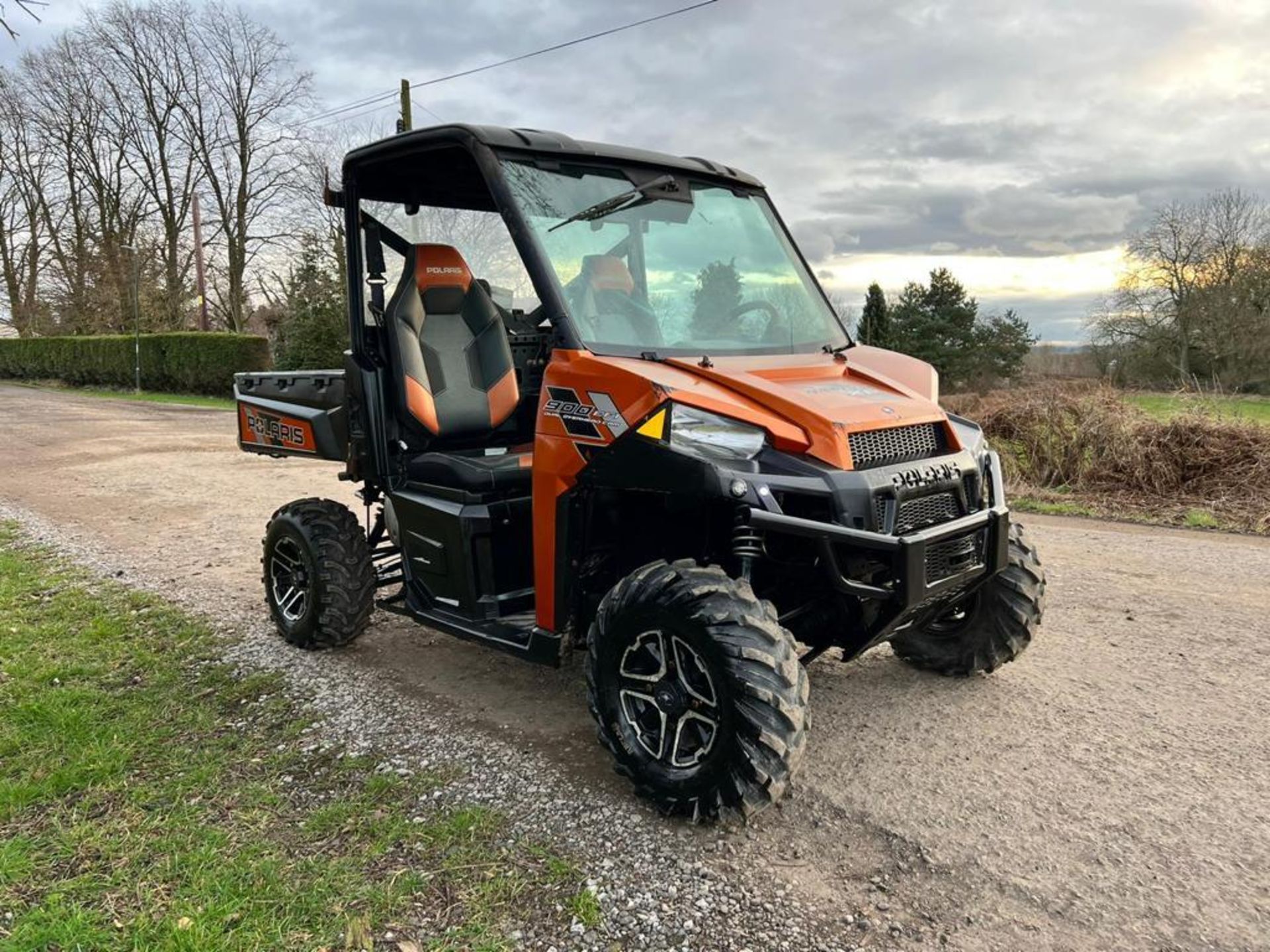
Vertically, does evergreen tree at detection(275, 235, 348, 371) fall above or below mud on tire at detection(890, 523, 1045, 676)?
above

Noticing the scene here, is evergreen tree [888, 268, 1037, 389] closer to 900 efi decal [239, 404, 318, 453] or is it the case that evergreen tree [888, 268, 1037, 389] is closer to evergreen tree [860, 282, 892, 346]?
evergreen tree [860, 282, 892, 346]

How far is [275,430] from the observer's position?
505cm

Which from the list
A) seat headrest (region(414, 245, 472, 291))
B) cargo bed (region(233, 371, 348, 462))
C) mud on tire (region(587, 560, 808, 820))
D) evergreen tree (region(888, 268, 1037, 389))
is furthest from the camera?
evergreen tree (region(888, 268, 1037, 389))

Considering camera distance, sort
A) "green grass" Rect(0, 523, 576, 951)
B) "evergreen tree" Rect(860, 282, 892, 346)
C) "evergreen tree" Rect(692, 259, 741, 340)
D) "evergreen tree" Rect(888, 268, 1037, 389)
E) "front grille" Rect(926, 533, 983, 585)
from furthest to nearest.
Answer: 1. "evergreen tree" Rect(888, 268, 1037, 389)
2. "evergreen tree" Rect(860, 282, 892, 346)
3. "evergreen tree" Rect(692, 259, 741, 340)
4. "front grille" Rect(926, 533, 983, 585)
5. "green grass" Rect(0, 523, 576, 951)

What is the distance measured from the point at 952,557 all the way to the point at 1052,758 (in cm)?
96

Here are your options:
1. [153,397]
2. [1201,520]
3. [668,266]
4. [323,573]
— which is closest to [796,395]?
[668,266]

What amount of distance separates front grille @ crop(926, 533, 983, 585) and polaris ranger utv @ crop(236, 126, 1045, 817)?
12 millimetres

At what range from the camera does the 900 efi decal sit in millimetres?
4801

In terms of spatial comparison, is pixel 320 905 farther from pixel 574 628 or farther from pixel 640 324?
pixel 640 324

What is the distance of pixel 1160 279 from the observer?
115 ft

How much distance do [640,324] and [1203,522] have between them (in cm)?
686

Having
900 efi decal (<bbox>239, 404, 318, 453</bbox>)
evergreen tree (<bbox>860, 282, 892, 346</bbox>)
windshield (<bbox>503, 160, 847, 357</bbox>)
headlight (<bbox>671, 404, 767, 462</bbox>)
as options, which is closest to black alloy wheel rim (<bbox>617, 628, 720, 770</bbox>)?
headlight (<bbox>671, 404, 767, 462</bbox>)

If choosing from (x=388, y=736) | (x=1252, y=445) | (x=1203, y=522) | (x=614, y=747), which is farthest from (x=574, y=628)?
(x=1252, y=445)

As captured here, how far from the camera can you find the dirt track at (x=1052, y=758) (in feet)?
8.45
